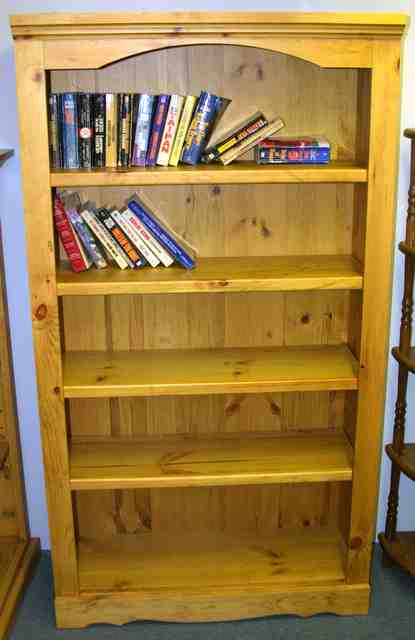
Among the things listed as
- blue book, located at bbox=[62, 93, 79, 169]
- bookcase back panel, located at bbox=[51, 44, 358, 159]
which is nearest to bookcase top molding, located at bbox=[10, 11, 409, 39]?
blue book, located at bbox=[62, 93, 79, 169]

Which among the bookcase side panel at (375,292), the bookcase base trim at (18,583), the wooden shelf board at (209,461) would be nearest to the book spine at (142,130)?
the bookcase side panel at (375,292)

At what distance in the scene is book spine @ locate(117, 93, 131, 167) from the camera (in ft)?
6.46

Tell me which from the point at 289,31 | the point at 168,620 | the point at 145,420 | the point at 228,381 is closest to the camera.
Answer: the point at 289,31

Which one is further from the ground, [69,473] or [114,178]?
[114,178]

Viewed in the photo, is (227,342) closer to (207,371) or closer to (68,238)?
(207,371)

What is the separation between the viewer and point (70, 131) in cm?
197

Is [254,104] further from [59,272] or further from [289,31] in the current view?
[59,272]

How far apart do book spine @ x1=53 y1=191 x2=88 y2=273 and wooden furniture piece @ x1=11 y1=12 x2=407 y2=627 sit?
38 mm

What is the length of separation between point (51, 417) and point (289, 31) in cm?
118

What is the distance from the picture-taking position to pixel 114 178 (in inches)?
74.5

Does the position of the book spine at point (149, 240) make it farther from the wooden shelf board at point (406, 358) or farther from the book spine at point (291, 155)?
the wooden shelf board at point (406, 358)

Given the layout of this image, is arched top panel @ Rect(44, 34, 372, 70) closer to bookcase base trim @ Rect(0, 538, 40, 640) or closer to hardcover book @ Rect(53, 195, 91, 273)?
hardcover book @ Rect(53, 195, 91, 273)

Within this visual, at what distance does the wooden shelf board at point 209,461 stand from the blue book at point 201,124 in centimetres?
87

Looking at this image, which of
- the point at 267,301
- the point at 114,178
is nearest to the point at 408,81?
the point at 267,301
